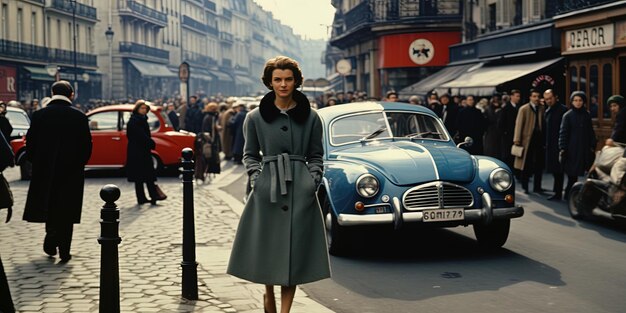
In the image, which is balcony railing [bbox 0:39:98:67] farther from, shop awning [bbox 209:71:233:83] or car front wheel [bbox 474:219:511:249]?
shop awning [bbox 209:71:233:83]

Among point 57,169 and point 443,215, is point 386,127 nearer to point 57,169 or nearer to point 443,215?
point 443,215

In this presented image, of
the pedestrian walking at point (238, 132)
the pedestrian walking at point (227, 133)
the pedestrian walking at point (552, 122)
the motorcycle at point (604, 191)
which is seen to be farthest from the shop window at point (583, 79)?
the motorcycle at point (604, 191)

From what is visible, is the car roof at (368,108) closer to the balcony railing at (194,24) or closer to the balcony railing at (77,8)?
the balcony railing at (77,8)

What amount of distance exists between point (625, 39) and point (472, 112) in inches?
149

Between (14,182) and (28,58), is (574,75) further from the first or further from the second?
(28,58)

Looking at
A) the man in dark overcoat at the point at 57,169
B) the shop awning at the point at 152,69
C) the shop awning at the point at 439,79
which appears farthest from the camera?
the shop awning at the point at 152,69

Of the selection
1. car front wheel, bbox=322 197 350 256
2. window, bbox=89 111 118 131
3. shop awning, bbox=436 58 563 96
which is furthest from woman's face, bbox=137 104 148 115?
shop awning, bbox=436 58 563 96

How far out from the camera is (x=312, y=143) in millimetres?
5887

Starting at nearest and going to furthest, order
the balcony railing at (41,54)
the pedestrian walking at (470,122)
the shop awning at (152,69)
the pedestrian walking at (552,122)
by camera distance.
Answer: the pedestrian walking at (552,122), the pedestrian walking at (470,122), the balcony railing at (41,54), the shop awning at (152,69)

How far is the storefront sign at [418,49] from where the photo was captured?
129 ft

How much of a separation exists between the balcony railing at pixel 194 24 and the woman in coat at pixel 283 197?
313 feet

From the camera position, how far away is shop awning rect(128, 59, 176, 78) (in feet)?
242

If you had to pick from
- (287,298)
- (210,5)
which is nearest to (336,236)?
(287,298)

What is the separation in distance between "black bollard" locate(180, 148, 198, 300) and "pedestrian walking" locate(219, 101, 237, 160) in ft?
63.4
